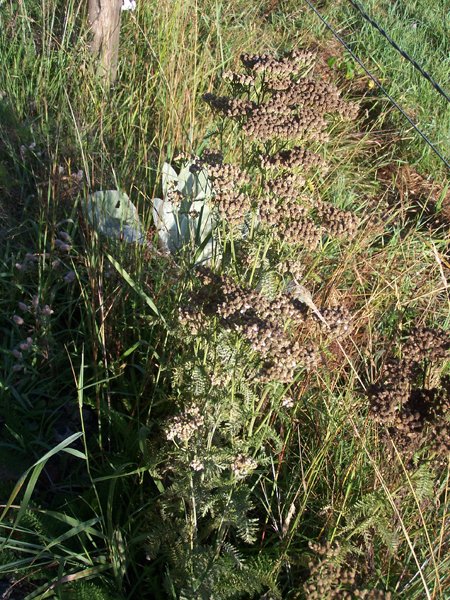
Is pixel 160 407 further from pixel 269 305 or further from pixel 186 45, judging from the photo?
pixel 186 45

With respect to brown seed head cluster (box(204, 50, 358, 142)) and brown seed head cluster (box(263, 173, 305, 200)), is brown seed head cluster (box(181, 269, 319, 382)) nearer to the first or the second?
brown seed head cluster (box(263, 173, 305, 200))

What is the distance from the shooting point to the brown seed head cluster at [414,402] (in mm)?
1805

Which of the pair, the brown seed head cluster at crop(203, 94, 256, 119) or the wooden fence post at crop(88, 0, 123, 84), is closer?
the brown seed head cluster at crop(203, 94, 256, 119)

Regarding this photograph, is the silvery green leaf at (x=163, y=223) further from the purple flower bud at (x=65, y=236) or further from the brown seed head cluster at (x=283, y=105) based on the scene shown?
the brown seed head cluster at (x=283, y=105)

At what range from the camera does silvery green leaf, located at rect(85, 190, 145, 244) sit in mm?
2830

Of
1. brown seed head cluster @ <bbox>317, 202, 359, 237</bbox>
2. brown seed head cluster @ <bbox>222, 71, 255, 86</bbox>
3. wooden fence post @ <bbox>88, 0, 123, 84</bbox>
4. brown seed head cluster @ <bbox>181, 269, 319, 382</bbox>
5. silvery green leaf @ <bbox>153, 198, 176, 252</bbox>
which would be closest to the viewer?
brown seed head cluster @ <bbox>181, 269, 319, 382</bbox>

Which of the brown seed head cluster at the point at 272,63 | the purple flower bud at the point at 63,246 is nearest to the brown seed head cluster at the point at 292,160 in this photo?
the brown seed head cluster at the point at 272,63

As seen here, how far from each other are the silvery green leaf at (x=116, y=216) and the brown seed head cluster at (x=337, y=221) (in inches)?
39.2

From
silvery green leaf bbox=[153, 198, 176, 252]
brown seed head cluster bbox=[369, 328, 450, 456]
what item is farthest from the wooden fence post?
brown seed head cluster bbox=[369, 328, 450, 456]

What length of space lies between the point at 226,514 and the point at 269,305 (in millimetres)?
619

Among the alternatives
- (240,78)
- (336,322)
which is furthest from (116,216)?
(336,322)

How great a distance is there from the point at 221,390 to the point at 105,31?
270 cm

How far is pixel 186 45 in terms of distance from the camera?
13.8 ft

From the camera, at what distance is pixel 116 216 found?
9.60 ft
